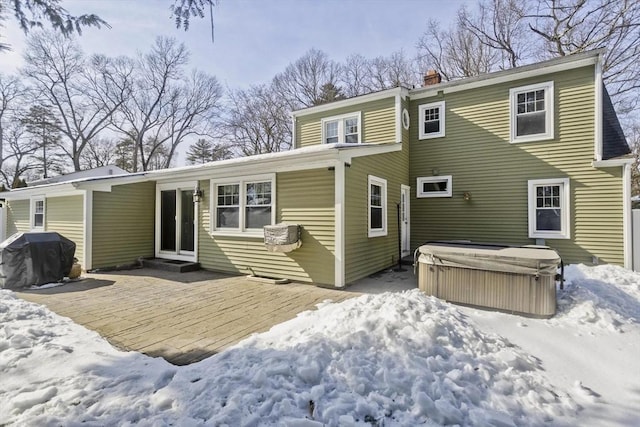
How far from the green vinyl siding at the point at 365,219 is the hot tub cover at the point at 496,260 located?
4.66 feet

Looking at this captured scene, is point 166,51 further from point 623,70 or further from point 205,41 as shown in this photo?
point 623,70

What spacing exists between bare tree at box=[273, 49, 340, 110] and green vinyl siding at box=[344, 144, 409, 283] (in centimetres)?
1466

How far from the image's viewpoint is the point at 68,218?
8227 millimetres

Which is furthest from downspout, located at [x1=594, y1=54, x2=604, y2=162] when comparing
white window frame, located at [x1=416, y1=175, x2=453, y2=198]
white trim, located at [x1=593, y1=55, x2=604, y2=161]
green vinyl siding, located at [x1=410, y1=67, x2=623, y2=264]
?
white window frame, located at [x1=416, y1=175, x2=453, y2=198]

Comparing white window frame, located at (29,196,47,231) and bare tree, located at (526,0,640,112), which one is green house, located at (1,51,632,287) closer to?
white window frame, located at (29,196,47,231)

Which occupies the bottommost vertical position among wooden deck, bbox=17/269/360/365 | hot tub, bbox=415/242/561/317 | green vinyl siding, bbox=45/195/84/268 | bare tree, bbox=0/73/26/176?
wooden deck, bbox=17/269/360/365

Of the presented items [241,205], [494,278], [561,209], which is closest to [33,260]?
[241,205]

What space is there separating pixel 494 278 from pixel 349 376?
10.5 feet

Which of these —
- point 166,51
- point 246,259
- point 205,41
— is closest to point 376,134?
point 246,259

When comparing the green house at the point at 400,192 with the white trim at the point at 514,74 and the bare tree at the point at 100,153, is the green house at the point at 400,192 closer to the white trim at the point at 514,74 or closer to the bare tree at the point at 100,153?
the white trim at the point at 514,74

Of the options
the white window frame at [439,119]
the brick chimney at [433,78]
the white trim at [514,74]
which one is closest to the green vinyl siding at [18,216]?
the white window frame at [439,119]

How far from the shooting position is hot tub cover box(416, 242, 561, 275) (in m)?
4.21

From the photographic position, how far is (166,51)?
2403 centimetres

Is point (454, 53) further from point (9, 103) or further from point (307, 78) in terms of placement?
point (9, 103)
